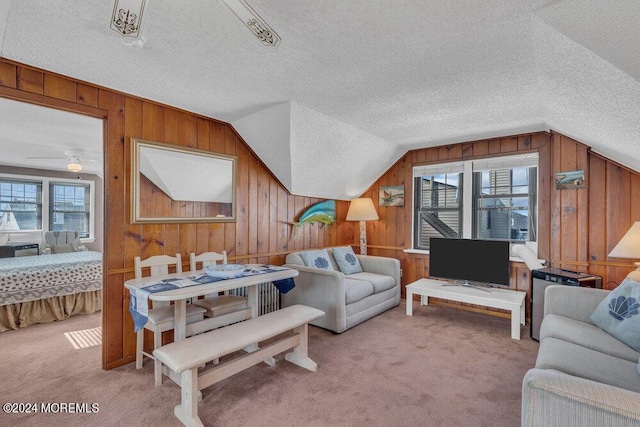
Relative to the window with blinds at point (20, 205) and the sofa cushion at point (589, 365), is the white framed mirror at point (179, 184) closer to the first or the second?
the sofa cushion at point (589, 365)

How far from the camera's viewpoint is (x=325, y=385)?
2.27m

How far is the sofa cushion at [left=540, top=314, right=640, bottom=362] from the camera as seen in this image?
1.83 meters

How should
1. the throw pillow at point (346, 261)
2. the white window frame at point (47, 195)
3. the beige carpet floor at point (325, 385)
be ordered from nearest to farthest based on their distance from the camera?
the beige carpet floor at point (325, 385), the throw pillow at point (346, 261), the white window frame at point (47, 195)

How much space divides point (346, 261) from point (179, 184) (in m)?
2.36

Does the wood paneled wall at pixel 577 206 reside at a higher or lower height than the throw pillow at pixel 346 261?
higher

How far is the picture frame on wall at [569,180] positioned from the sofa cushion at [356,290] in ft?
7.87

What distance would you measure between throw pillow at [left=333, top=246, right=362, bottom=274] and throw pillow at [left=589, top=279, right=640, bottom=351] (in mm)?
2526

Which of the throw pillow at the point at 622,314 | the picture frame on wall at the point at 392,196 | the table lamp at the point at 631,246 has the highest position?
the picture frame on wall at the point at 392,196

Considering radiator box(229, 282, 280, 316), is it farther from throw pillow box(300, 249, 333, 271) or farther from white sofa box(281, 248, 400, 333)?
throw pillow box(300, 249, 333, 271)

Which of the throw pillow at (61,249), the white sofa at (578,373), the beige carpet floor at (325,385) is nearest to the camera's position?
the white sofa at (578,373)

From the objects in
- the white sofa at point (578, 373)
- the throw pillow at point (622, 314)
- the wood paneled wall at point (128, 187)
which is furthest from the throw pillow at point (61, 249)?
the throw pillow at point (622, 314)

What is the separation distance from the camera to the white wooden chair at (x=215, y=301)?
267 centimetres

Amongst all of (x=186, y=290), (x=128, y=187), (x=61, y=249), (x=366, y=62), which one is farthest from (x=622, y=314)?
(x=61, y=249)

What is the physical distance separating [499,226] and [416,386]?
8.79 ft
